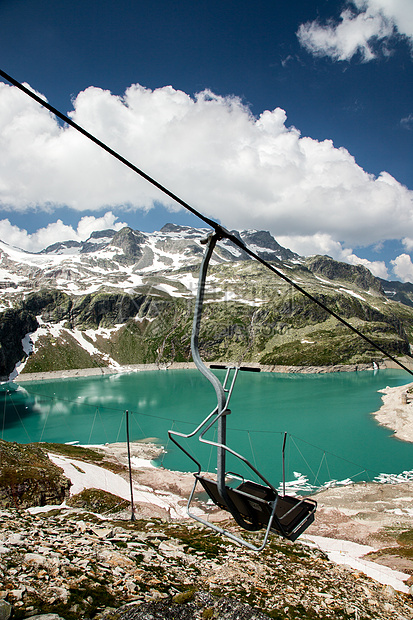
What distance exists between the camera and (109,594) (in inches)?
295

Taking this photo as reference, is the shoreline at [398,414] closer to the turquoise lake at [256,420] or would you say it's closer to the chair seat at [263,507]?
the turquoise lake at [256,420]

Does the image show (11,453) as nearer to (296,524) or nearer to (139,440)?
(296,524)

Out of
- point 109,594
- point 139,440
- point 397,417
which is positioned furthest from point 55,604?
point 397,417

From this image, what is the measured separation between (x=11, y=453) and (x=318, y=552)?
22.7m

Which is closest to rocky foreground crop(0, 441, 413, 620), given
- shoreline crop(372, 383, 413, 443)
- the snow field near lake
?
the snow field near lake

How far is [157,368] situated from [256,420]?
391 feet

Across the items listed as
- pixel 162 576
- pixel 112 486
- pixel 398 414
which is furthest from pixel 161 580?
pixel 398 414

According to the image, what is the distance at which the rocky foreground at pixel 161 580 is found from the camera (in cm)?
695

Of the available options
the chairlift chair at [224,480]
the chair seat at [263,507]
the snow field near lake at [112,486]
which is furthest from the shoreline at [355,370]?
the chairlift chair at [224,480]

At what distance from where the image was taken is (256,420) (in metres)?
68.6

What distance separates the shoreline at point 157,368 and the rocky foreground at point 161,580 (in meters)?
119

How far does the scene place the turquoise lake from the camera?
147 ft

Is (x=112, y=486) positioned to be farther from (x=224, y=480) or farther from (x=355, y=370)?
(x=355, y=370)

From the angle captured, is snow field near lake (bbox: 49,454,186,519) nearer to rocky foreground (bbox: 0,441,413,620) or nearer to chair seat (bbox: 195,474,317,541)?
rocky foreground (bbox: 0,441,413,620)
